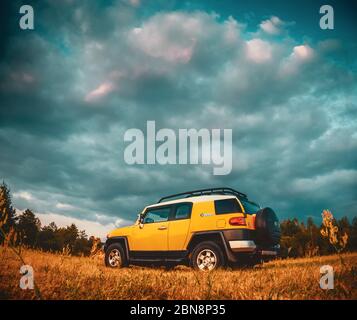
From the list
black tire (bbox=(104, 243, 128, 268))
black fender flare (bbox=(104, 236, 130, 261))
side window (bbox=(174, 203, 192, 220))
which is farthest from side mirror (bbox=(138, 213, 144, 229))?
side window (bbox=(174, 203, 192, 220))

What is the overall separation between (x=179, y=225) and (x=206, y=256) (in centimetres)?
121

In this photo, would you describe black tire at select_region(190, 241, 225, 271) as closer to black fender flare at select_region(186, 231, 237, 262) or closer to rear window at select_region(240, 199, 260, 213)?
black fender flare at select_region(186, 231, 237, 262)

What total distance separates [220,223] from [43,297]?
4667 millimetres

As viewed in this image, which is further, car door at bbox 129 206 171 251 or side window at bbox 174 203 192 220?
car door at bbox 129 206 171 251

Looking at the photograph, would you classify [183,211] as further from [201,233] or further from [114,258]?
[114,258]

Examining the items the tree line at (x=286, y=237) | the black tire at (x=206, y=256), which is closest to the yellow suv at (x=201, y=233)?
the black tire at (x=206, y=256)

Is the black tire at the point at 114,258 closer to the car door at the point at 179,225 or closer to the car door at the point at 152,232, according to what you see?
the car door at the point at 152,232

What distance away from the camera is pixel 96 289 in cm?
394

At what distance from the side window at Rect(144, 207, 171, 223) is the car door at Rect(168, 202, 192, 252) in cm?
29

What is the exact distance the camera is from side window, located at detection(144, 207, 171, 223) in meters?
8.80

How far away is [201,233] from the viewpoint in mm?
7566

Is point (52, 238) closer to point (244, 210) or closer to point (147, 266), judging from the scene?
point (147, 266)

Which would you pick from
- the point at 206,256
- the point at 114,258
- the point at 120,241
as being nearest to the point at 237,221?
the point at 206,256
